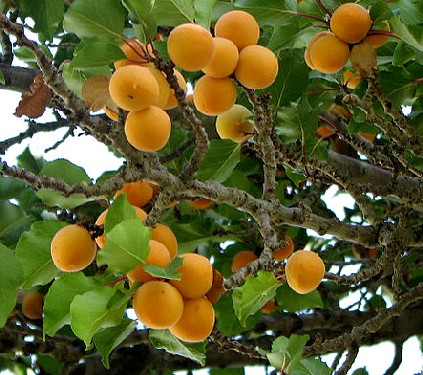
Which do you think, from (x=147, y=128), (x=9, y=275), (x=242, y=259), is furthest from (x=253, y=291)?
(x=242, y=259)

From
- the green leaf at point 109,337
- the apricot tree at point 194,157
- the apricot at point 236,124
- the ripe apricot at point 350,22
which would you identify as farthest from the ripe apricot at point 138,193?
the ripe apricot at point 350,22

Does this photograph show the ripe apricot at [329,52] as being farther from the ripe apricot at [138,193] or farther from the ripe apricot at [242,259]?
the ripe apricot at [242,259]

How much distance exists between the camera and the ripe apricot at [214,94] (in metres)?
1.28

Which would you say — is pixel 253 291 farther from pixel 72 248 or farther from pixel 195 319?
pixel 72 248

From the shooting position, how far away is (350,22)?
4.44 ft

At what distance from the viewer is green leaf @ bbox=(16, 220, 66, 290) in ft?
4.40

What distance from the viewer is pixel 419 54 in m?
1.49

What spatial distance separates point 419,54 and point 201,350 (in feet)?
2.57

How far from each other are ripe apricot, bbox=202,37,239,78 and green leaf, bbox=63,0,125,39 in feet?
0.58

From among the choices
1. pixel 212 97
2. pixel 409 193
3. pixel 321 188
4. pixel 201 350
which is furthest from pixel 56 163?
pixel 321 188

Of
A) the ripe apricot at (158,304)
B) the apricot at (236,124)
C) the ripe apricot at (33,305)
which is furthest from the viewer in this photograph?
the ripe apricot at (33,305)

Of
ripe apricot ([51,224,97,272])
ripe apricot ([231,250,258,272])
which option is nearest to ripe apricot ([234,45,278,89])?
ripe apricot ([51,224,97,272])

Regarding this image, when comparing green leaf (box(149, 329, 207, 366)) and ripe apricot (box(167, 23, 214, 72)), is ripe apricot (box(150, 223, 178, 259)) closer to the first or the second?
green leaf (box(149, 329, 207, 366))

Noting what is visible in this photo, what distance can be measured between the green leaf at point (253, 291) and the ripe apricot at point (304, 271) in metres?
0.05
